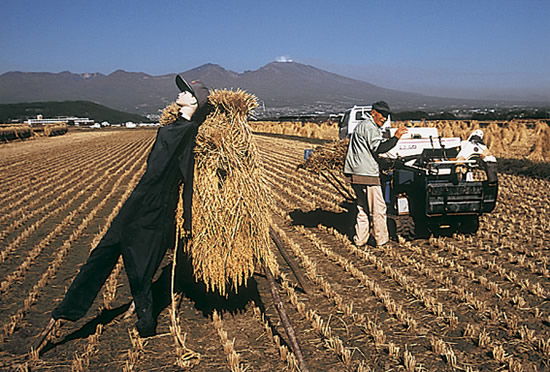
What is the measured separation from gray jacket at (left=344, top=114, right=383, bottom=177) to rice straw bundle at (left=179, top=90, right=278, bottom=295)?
2.44 meters

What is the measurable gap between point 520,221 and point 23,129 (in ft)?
135

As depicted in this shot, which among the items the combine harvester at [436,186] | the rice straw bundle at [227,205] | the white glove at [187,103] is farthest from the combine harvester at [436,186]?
the white glove at [187,103]

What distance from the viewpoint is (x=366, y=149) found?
6316mm

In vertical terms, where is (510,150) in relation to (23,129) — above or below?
below

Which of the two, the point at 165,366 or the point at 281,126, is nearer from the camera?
the point at 165,366

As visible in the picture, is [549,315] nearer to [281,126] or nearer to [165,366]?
[165,366]

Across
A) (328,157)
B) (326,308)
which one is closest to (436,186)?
(328,157)

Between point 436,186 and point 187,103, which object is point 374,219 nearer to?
point 436,186

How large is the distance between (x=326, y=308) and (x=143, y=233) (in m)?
2.01

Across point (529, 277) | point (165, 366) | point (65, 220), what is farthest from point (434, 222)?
point (65, 220)

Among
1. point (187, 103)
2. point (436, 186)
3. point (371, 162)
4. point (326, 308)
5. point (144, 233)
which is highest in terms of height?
point (187, 103)

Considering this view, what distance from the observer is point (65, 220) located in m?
8.62

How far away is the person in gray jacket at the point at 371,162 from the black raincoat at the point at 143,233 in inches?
119

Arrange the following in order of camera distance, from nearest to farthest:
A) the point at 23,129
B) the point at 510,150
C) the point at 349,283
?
the point at 349,283, the point at 510,150, the point at 23,129
